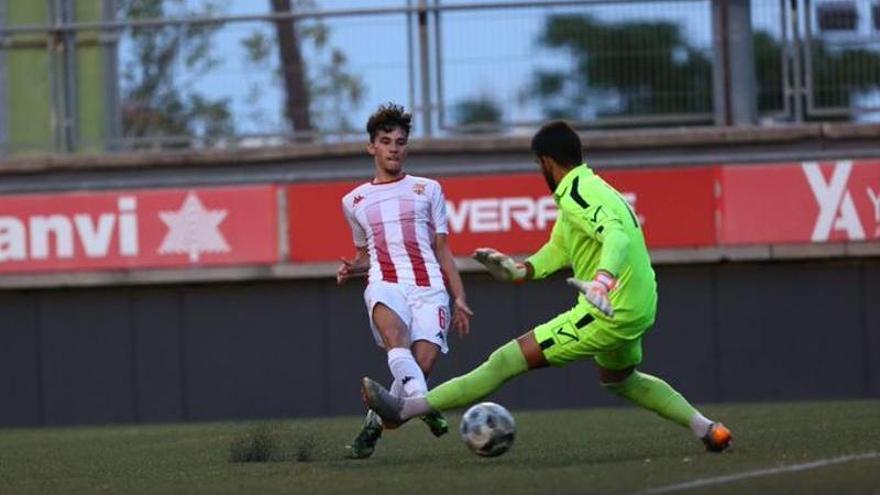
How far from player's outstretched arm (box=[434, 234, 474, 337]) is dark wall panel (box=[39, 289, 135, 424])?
919 centimetres

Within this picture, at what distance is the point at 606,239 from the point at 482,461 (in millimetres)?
1582

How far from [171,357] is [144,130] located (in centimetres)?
243

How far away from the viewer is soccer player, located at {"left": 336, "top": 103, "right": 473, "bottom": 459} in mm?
11555

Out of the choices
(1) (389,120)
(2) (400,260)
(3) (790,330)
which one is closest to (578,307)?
(2) (400,260)

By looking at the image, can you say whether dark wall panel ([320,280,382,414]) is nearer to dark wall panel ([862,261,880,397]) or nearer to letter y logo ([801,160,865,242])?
letter y logo ([801,160,865,242])

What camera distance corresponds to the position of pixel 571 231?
10.5 metres

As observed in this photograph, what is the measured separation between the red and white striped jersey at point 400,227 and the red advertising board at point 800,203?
26.6 feet

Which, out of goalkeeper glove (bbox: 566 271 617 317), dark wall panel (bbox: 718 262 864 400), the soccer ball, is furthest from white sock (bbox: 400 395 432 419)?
dark wall panel (bbox: 718 262 864 400)

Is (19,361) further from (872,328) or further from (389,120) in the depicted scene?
(389,120)

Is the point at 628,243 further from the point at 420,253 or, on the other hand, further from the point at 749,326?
the point at 749,326

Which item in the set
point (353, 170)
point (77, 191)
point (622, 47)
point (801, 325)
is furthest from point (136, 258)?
point (801, 325)

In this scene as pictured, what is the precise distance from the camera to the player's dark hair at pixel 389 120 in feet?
38.0

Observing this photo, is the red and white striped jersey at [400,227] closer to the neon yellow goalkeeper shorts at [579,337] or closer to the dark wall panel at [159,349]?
the neon yellow goalkeeper shorts at [579,337]

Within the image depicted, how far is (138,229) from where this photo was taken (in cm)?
2020
